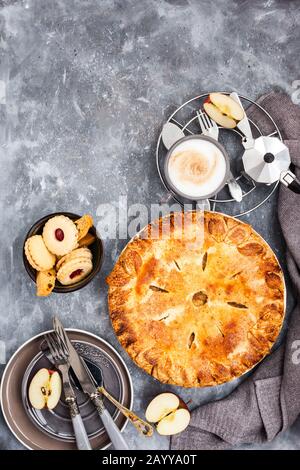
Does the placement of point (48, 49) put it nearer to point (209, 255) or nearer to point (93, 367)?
point (209, 255)

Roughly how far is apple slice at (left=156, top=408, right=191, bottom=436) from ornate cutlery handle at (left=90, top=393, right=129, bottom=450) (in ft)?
0.38

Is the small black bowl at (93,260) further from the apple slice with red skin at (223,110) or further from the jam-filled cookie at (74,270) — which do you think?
the apple slice with red skin at (223,110)

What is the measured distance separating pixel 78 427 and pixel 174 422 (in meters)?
0.27

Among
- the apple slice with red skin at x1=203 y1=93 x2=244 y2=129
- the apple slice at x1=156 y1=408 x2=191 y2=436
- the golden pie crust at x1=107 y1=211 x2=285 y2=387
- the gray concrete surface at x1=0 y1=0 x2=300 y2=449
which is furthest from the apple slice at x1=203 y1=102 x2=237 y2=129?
the apple slice at x1=156 y1=408 x2=191 y2=436

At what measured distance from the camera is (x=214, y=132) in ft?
5.72

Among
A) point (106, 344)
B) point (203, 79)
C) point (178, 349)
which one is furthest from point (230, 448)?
point (203, 79)

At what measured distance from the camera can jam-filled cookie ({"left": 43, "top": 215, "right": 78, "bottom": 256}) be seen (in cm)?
161

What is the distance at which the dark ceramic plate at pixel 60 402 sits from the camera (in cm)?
171

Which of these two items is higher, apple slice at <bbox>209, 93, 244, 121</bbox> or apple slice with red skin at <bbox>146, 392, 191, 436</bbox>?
apple slice at <bbox>209, 93, 244, 121</bbox>

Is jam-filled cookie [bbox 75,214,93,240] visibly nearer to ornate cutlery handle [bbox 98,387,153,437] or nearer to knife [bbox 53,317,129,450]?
knife [bbox 53,317,129,450]

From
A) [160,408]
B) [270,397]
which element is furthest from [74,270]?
[270,397]

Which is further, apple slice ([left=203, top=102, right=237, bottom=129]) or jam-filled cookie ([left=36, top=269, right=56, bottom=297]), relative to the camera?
apple slice ([left=203, top=102, right=237, bottom=129])

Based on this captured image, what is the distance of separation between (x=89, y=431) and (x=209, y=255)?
0.60 meters

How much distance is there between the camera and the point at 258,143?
1.69 m
